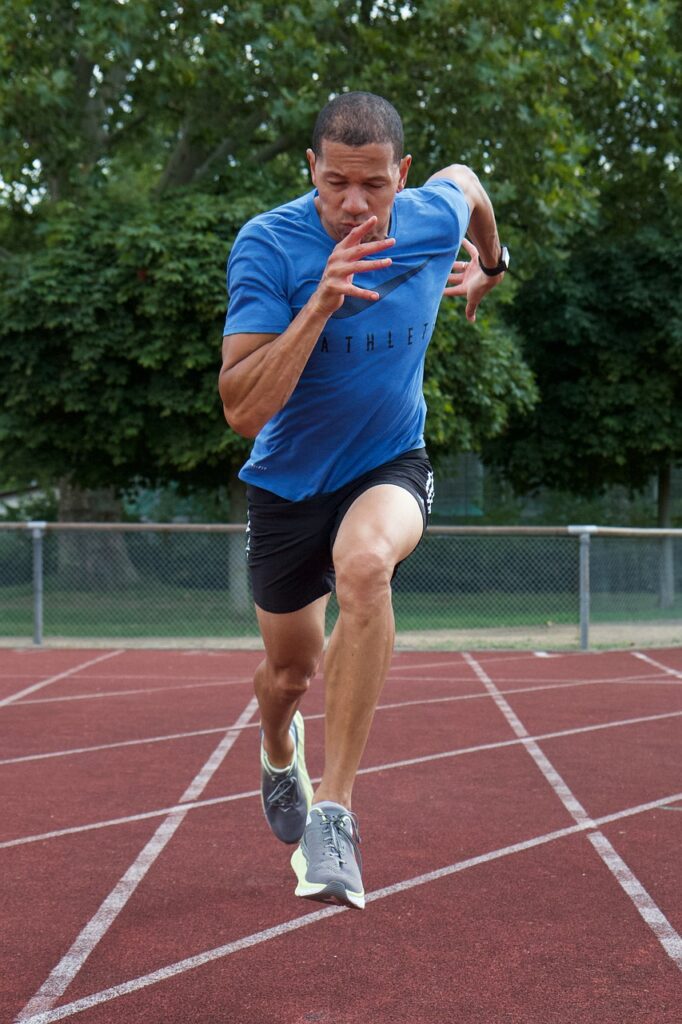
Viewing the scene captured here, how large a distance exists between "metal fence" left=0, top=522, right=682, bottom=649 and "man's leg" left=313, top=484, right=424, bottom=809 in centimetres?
1089

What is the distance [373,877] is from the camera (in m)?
4.37

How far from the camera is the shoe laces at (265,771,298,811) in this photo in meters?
4.15

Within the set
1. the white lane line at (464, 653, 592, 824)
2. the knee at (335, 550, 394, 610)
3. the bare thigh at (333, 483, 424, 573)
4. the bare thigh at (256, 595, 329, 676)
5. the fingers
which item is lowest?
the white lane line at (464, 653, 592, 824)

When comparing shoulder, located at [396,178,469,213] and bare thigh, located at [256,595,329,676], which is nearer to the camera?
shoulder, located at [396,178,469,213]

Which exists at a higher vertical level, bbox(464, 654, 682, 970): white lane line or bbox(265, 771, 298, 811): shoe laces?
bbox(265, 771, 298, 811): shoe laces

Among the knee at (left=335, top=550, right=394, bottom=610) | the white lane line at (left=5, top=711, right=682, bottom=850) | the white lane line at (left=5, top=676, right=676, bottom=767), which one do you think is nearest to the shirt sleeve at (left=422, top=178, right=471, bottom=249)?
the knee at (left=335, top=550, right=394, bottom=610)

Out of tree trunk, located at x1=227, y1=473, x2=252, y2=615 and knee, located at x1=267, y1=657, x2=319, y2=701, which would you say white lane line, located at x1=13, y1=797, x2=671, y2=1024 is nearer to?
knee, located at x1=267, y1=657, x2=319, y2=701

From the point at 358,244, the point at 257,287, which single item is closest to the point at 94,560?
the point at 257,287

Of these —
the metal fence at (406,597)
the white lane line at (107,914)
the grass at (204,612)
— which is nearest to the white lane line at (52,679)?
the metal fence at (406,597)

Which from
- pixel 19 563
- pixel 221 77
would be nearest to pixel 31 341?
pixel 19 563

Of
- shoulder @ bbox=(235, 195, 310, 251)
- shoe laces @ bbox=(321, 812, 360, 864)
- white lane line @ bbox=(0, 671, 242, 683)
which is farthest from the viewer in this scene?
white lane line @ bbox=(0, 671, 242, 683)

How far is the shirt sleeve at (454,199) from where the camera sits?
3.67 meters

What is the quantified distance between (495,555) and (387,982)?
12736mm

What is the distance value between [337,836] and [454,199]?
2014mm
